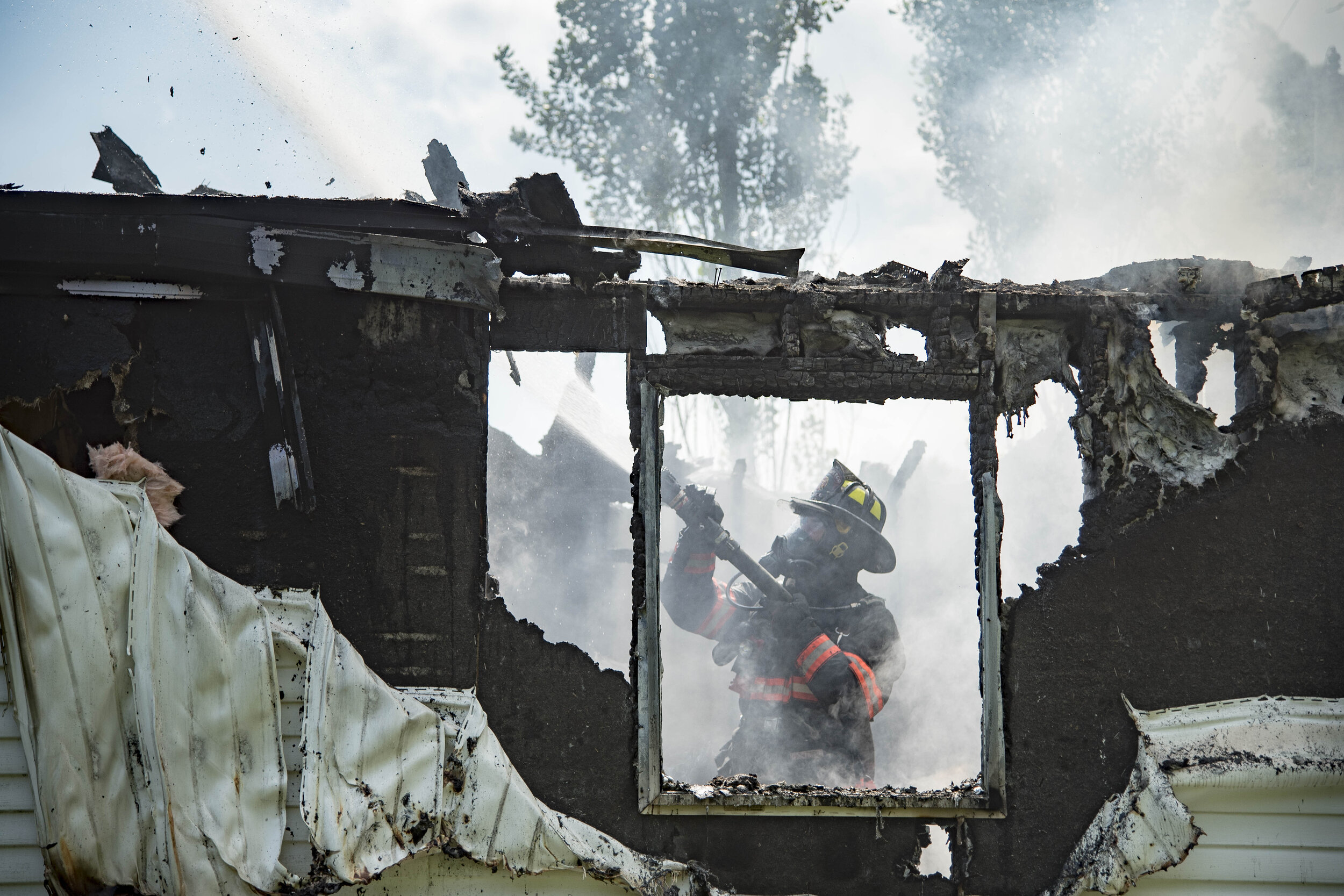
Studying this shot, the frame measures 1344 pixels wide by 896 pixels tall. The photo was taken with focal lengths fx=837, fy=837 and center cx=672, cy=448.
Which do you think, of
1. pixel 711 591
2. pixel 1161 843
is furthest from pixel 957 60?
pixel 1161 843

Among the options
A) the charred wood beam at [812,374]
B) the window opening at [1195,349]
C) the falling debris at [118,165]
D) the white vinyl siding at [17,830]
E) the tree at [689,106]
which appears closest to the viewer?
the white vinyl siding at [17,830]

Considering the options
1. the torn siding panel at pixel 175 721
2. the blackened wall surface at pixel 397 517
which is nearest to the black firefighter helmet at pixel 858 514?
the blackened wall surface at pixel 397 517

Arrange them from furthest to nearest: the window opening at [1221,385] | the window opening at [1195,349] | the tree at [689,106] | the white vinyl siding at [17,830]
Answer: the tree at [689,106] < the window opening at [1221,385] < the window opening at [1195,349] < the white vinyl siding at [17,830]

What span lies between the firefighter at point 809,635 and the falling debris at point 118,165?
4260 mm

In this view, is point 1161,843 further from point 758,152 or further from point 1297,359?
point 758,152

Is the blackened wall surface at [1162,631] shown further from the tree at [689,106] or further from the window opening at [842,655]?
the tree at [689,106]

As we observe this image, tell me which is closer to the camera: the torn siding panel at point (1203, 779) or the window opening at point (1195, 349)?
the torn siding panel at point (1203, 779)

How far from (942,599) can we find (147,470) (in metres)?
9.10

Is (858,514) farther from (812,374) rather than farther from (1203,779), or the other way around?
(1203,779)

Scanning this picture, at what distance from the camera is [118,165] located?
468cm

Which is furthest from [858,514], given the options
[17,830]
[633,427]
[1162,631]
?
[17,830]

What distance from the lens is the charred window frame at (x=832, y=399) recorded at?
3.67 meters

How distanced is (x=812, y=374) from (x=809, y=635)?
132 inches

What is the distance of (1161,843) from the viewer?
358cm
